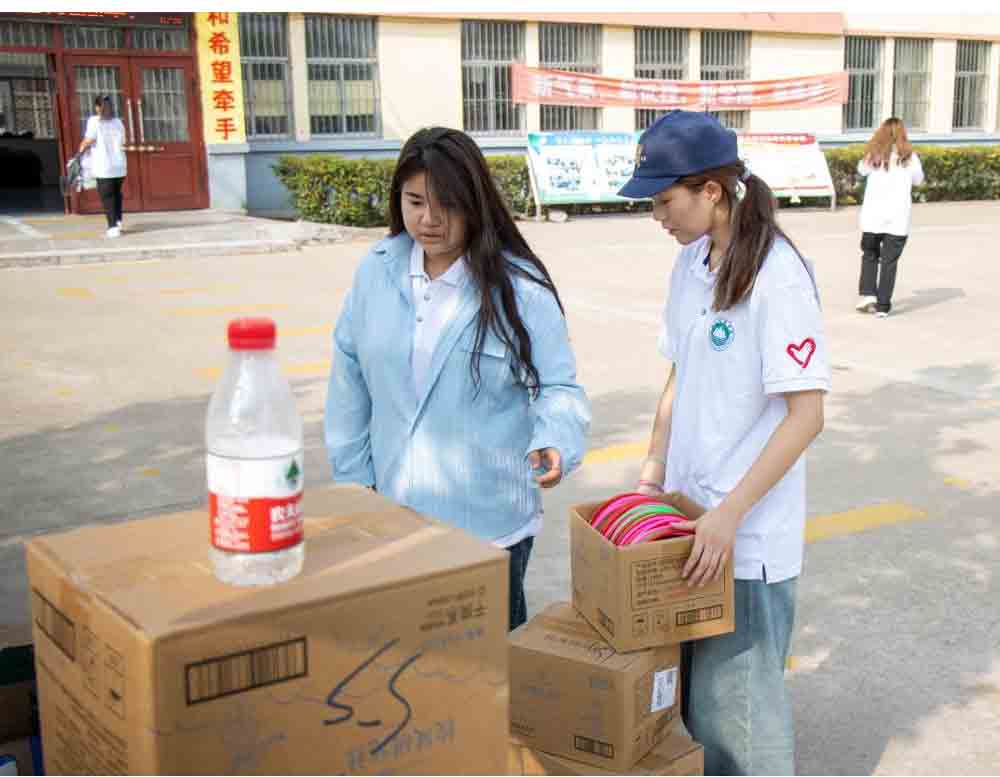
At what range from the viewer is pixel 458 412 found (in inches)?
108

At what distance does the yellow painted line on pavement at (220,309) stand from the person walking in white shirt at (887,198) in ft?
16.9

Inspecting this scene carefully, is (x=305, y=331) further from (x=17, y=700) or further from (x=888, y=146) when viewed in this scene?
(x=17, y=700)

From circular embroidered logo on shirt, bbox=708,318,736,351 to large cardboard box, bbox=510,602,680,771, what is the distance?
66cm

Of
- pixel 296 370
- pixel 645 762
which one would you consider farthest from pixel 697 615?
pixel 296 370

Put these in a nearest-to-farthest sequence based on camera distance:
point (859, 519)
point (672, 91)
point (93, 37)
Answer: point (859, 519), point (93, 37), point (672, 91)

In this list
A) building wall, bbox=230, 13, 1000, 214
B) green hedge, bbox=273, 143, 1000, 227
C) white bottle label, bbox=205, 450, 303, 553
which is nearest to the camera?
white bottle label, bbox=205, 450, 303, 553

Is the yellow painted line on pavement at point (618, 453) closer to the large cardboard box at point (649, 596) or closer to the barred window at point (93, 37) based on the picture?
the large cardboard box at point (649, 596)

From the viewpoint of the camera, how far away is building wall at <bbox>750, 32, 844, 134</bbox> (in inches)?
939

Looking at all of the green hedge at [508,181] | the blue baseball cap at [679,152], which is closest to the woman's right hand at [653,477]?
the blue baseball cap at [679,152]

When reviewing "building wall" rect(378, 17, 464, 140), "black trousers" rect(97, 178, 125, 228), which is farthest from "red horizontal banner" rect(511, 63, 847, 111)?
"black trousers" rect(97, 178, 125, 228)

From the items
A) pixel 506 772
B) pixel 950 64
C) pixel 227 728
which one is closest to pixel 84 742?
pixel 227 728

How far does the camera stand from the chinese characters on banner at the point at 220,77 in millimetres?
18672

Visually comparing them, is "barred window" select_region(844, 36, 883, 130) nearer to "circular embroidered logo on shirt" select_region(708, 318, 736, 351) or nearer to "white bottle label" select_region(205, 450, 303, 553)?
"circular embroidered logo on shirt" select_region(708, 318, 736, 351)

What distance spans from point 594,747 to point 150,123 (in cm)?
1781
